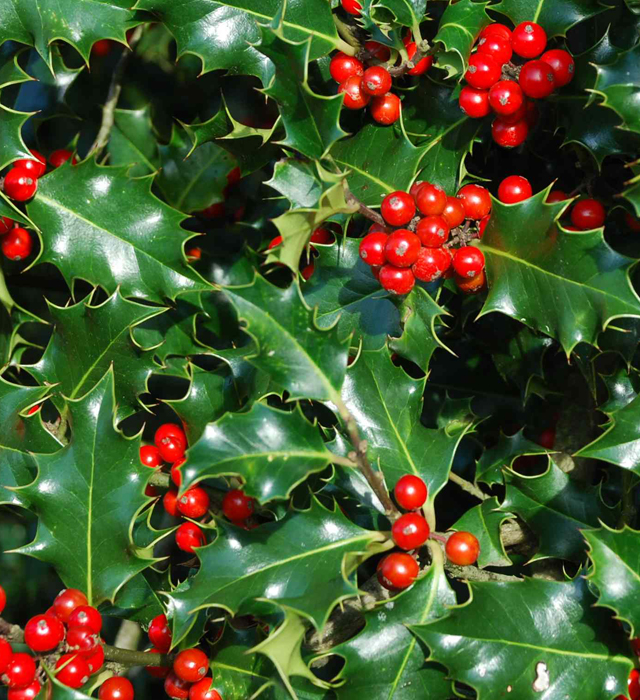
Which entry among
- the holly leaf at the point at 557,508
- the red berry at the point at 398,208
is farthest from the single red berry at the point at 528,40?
the holly leaf at the point at 557,508

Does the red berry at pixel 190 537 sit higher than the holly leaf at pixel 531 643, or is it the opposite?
the holly leaf at pixel 531 643

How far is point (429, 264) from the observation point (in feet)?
5.32

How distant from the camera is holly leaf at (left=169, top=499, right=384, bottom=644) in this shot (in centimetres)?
153

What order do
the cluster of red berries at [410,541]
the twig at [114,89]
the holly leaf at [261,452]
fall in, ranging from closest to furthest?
the holly leaf at [261,452] < the cluster of red berries at [410,541] < the twig at [114,89]

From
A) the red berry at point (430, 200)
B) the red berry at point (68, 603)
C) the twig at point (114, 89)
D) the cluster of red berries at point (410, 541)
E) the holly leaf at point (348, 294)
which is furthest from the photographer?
the twig at point (114, 89)

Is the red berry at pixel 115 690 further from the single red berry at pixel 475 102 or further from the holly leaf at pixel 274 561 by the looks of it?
the single red berry at pixel 475 102

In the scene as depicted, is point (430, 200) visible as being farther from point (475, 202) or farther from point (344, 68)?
point (344, 68)

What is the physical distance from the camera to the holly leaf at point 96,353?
1.93 meters

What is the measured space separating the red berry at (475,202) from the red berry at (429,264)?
138mm

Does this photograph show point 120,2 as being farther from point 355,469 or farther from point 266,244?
point 355,469

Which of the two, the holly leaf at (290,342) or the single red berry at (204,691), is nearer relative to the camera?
the holly leaf at (290,342)

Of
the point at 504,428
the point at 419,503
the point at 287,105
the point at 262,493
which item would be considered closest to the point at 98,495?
the point at 262,493

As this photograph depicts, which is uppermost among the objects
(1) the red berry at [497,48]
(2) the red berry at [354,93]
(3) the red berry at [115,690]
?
(1) the red berry at [497,48]

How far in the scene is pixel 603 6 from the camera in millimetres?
1726
